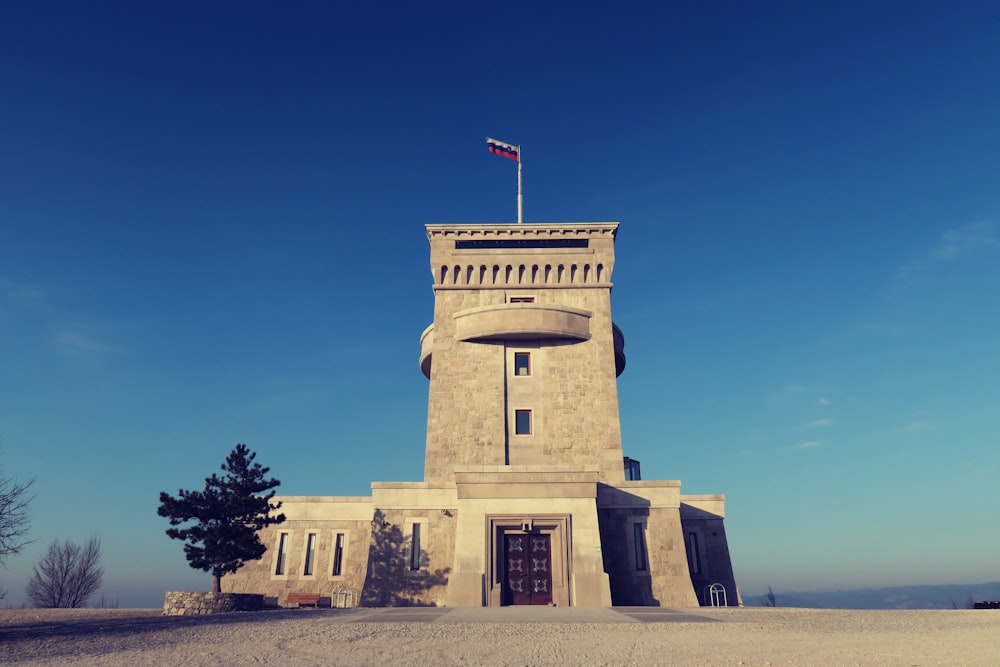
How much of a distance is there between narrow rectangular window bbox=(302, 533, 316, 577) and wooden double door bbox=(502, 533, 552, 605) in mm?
12682

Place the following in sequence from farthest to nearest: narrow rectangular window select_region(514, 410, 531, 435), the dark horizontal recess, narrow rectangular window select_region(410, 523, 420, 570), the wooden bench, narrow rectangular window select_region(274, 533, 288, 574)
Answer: the dark horizontal recess
narrow rectangular window select_region(514, 410, 531, 435)
narrow rectangular window select_region(274, 533, 288, 574)
the wooden bench
narrow rectangular window select_region(410, 523, 420, 570)

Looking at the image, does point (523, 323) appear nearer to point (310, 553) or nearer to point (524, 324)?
point (524, 324)

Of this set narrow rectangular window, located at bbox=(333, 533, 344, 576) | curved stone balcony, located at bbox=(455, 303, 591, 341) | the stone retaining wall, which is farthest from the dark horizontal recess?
the stone retaining wall

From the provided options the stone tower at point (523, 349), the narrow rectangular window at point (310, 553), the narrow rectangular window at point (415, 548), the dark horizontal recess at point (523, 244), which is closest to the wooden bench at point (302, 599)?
the narrow rectangular window at point (310, 553)

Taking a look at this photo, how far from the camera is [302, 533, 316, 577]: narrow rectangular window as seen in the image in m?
33.5

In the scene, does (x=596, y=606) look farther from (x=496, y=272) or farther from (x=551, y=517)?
(x=496, y=272)

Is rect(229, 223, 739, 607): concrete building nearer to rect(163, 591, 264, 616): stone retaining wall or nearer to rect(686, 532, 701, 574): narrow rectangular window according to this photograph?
rect(686, 532, 701, 574): narrow rectangular window

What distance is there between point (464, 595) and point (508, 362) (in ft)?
45.7

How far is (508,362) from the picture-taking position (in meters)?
35.8

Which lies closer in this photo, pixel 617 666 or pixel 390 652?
pixel 617 666

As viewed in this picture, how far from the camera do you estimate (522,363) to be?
3591 centimetres

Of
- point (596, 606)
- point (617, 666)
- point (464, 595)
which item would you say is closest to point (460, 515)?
point (464, 595)

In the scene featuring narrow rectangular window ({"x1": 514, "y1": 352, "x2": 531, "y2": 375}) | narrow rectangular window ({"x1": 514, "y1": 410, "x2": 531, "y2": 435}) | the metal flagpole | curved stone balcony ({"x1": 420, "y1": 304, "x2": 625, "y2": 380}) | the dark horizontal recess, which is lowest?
narrow rectangular window ({"x1": 514, "y1": 410, "x2": 531, "y2": 435})

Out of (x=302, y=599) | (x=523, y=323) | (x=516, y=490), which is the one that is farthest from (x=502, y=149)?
(x=302, y=599)
